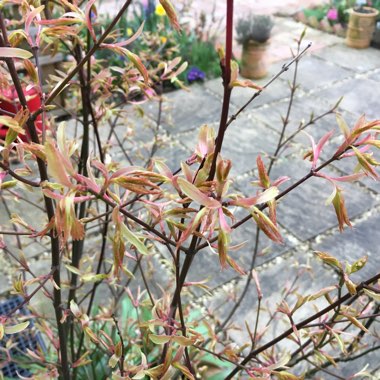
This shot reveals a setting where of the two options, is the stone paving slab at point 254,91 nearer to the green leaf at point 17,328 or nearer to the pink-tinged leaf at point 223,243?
the green leaf at point 17,328

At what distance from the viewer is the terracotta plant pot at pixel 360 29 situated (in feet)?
15.2

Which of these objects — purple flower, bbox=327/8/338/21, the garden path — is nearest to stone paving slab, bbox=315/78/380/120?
the garden path

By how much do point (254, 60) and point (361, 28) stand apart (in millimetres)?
1269

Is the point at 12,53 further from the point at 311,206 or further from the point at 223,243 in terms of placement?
the point at 311,206

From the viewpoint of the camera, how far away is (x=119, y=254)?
57 centimetres

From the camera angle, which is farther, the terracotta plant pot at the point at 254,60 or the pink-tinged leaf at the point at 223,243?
the terracotta plant pot at the point at 254,60

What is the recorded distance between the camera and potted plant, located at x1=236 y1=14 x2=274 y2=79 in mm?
4035

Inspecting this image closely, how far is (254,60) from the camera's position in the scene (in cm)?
410

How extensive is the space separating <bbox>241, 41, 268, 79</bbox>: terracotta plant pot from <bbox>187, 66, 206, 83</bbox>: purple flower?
404 millimetres


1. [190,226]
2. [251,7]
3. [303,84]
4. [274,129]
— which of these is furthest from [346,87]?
[190,226]

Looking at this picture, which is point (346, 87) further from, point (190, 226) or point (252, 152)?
point (190, 226)

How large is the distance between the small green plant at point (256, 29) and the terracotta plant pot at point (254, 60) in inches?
1.7

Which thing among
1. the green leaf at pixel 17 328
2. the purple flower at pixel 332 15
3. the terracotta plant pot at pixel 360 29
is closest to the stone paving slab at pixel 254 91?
the terracotta plant pot at pixel 360 29

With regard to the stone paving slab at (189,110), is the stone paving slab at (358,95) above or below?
above
